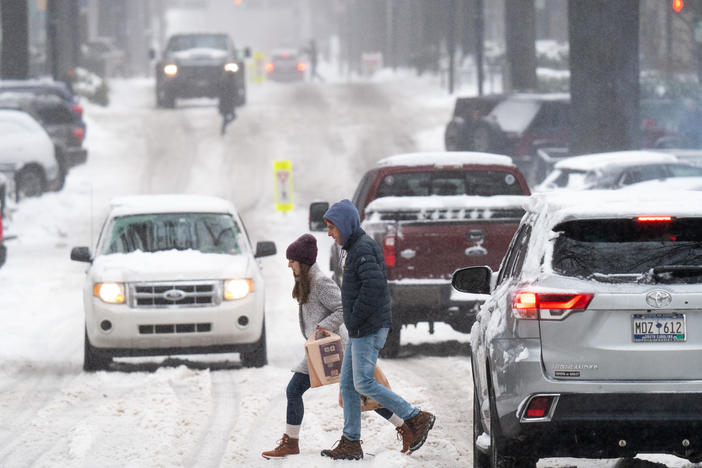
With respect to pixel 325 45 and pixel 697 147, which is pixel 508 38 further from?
pixel 325 45

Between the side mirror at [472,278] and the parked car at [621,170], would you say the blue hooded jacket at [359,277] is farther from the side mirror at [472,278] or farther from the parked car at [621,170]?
the parked car at [621,170]

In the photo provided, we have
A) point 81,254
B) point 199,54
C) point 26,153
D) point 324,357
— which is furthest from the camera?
point 199,54

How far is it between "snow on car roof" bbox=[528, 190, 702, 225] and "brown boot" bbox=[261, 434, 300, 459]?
2.66 metres

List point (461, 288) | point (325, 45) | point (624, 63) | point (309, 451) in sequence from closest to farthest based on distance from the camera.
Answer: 1. point (461, 288)
2. point (309, 451)
3. point (624, 63)
4. point (325, 45)

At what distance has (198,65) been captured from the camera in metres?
42.1

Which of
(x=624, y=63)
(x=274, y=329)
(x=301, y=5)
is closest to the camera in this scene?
(x=274, y=329)

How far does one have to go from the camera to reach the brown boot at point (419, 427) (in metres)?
9.09

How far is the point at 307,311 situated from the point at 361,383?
2.22 ft

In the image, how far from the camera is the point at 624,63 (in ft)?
98.9

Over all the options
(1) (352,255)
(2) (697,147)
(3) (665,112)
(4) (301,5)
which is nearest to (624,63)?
(2) (697,147)

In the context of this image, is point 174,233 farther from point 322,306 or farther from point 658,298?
point 658,298

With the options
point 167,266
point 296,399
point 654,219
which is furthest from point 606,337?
point 167,266

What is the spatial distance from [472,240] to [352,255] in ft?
16.9

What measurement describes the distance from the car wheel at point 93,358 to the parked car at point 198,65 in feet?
93.7
